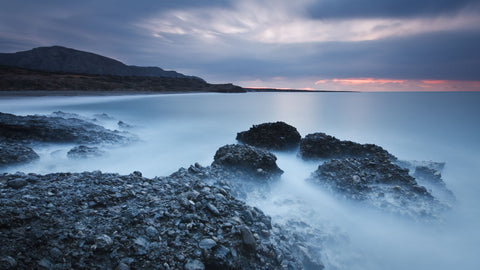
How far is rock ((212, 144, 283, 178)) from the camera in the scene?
7.30 m

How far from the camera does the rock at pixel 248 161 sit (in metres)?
7.30

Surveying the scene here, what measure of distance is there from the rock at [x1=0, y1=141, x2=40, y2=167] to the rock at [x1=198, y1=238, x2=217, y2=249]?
300 inches

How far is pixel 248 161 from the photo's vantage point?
7.46 m

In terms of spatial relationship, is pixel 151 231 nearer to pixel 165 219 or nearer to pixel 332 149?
pixel 165 219

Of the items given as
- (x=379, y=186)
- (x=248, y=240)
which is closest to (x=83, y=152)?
(x=248, y=240)

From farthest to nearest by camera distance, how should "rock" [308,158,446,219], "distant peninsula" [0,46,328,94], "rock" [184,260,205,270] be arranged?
"distant peninsula" [0,46,328,94], "rock" [308,158,446,219], "rock" [184,260,205,270]

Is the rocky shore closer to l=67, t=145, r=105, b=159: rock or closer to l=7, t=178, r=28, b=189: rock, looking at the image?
l=7, t=178, r=28, b=189: rock

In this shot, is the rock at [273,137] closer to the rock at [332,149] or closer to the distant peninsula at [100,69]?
the rock at [332,149]

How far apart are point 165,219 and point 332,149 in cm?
783

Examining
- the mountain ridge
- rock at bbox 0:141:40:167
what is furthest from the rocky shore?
the mountain ridge

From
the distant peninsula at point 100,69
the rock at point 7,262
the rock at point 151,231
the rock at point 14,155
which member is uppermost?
the distant peninsula at point 100,69

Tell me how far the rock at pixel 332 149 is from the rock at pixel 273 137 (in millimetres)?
1110

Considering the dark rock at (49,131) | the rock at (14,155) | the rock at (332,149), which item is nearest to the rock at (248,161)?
the rock at (332,149)

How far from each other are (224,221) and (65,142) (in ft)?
33.3
